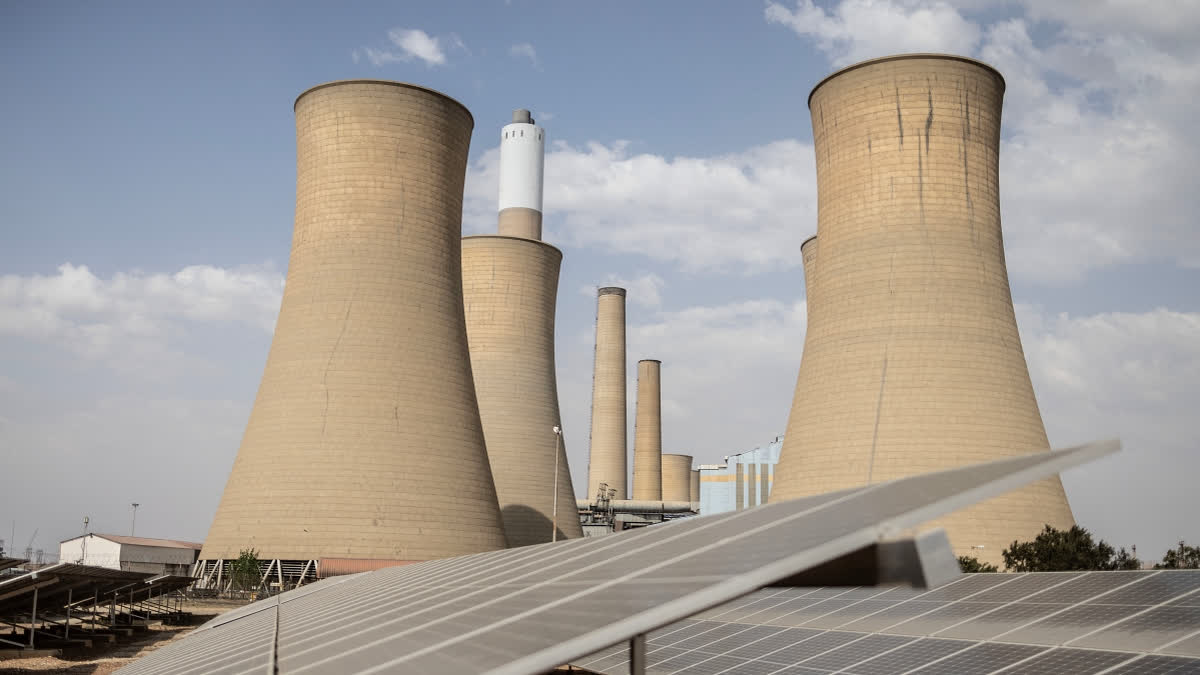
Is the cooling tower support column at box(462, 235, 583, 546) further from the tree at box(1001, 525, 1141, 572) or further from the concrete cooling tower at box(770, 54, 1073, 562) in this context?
the tree at box(1001, 525, 1141, 572)

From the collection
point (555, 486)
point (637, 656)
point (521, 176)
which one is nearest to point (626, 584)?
point (637, 656)

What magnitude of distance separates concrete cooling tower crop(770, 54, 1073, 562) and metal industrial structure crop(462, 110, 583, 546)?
43.3 ft

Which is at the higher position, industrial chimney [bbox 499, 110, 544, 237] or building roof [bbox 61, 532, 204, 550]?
industrial chimney [bbox 499, 110, 544, 237]

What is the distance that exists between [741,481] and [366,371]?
38652 millimetres

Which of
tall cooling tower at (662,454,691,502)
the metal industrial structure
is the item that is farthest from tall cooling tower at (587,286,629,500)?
the metal industrial structure

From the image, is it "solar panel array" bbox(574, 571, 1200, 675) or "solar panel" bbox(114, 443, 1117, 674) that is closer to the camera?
"solar panel" bbox(114, 443, 1117, 674)

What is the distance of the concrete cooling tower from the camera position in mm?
20844

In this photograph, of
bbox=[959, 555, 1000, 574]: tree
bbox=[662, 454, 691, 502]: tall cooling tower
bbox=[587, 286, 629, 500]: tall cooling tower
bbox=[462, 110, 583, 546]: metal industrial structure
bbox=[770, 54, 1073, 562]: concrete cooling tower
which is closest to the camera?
bbox=[959, 555, 1000, 574]: tree

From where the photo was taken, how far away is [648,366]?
65.9 meters

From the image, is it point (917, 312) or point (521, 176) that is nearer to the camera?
point (917, 312)

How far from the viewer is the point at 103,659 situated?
15.8 meters

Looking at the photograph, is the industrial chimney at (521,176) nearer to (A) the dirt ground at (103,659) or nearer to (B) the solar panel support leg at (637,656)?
(A) the dirt ground at (103,659)

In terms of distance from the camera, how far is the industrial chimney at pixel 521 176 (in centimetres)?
4741

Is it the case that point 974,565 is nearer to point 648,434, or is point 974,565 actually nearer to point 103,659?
point 103,659
